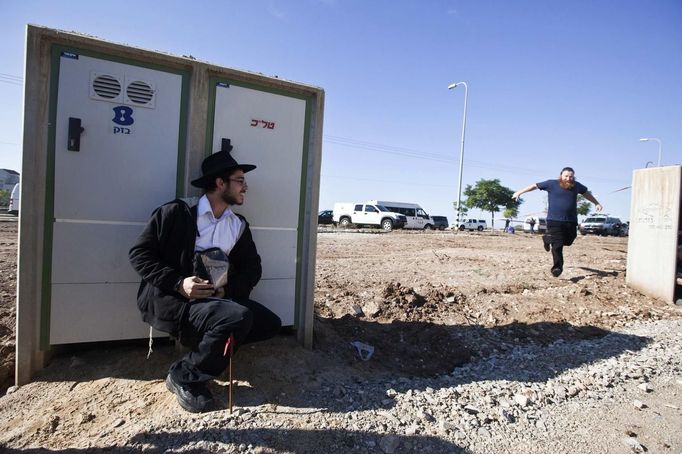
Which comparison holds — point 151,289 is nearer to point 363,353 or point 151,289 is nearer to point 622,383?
point 363,353

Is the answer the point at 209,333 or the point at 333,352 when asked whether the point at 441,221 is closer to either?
the point at 333,352

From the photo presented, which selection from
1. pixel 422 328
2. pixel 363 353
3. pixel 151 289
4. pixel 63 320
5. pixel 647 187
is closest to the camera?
pixel 151 289

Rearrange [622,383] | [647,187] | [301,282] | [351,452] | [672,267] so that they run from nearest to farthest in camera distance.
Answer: [351,452] → [622,383] → [301,282] → [672,267] → [647,187]

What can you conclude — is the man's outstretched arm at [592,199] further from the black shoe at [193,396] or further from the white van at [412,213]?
the white van at [412,213]

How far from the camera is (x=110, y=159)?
2836mm

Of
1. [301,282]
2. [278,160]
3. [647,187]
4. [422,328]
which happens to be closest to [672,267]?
[647,187]

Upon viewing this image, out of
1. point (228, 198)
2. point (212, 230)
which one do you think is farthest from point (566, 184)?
point (212, 230)

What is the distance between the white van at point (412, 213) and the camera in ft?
106

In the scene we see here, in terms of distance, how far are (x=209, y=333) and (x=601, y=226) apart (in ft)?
134

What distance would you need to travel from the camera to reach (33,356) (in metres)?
2.76

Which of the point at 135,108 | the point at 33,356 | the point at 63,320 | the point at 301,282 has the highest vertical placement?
the point at 135,108

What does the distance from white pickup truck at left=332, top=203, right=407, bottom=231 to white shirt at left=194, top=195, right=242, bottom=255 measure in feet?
83.6

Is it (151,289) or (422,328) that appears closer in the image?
(151,289)

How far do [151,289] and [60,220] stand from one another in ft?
2.67
